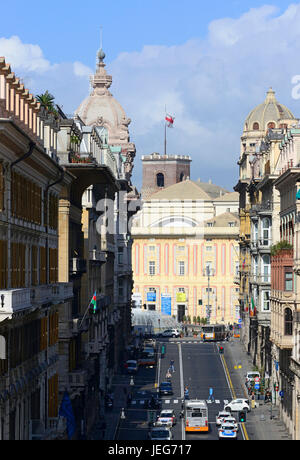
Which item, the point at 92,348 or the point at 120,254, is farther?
the point at 120,254

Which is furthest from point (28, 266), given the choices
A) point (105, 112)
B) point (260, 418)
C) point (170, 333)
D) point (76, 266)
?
point (105, 112)

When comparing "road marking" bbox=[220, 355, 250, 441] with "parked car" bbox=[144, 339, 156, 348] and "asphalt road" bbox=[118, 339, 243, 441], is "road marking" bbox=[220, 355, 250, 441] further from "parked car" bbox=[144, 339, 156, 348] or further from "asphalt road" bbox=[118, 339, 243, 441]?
"parked car" bbox=[144, 339, 156, 348]

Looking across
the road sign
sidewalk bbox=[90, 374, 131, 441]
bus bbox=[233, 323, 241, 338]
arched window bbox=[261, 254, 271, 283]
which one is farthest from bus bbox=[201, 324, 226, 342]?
the road sign

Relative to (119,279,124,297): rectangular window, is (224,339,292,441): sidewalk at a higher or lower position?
lower

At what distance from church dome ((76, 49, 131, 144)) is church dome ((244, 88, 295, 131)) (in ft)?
59.3

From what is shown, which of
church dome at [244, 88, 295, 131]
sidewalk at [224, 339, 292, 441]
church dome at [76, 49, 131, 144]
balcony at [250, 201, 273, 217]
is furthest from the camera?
church dome at [244, 88, 295, 131]

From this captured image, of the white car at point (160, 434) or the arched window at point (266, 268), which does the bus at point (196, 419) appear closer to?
the white car at point (160, 434)

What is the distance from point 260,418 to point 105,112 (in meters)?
74.8

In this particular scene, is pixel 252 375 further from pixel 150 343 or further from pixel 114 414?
pixel 150 343

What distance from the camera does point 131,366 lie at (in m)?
115

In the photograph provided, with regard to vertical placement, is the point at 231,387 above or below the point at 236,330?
below

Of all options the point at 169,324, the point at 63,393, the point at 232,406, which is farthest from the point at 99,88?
the point at 63,393

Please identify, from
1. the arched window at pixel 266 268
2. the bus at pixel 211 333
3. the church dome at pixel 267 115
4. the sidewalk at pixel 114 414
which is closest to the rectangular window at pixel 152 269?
the church dome at pixel 267 115

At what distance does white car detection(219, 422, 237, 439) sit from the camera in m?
77.8
